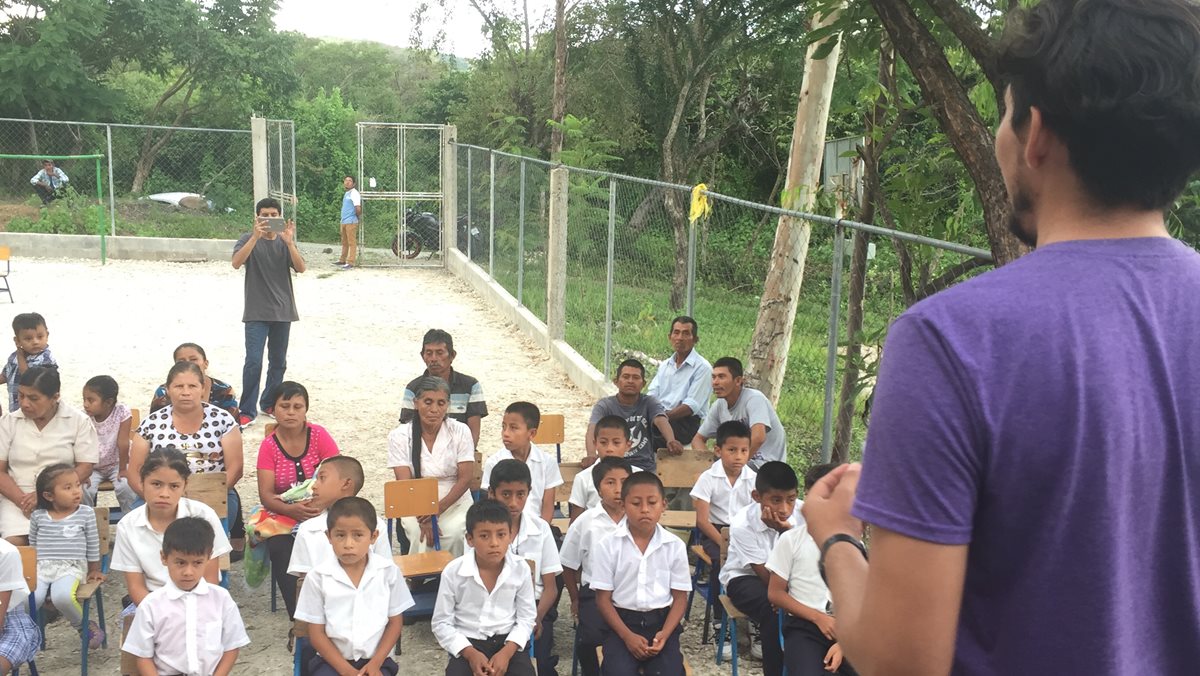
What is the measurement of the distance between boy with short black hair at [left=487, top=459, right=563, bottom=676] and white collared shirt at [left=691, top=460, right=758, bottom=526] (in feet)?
2.99

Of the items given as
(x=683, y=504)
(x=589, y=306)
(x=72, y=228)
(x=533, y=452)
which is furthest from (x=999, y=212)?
(x=72, y=228)

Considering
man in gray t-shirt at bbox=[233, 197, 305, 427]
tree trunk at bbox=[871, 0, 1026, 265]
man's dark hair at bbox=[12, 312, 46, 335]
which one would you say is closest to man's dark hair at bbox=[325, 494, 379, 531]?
tree trunk at bbox=[871, 0, 1026, 265]

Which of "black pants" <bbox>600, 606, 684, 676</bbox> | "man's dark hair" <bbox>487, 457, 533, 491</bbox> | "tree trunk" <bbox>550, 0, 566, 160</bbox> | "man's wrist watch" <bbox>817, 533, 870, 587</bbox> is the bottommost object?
"black pants" <bbox>600, 606, 684, 676</bbox>

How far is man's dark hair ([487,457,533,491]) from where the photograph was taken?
4910 millimetres

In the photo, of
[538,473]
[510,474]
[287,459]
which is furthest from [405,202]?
[510,474]

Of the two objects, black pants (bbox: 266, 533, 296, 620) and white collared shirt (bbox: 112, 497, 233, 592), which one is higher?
white collared shirt (bbox: 112, 497, 233, 592)

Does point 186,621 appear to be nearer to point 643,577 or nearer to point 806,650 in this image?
point 643,577

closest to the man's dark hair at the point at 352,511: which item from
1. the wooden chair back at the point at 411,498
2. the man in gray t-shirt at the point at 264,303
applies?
the wooden chair back at the point at 411,498

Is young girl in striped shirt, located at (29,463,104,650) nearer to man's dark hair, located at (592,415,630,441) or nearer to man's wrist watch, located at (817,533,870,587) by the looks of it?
man's dark hair, located at (592,415,630,441)

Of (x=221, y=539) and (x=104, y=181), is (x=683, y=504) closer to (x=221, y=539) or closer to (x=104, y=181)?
(x=221, y=539)

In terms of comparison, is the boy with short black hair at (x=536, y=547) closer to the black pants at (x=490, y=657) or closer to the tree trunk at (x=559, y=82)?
the black pants at (x=490, y=657)

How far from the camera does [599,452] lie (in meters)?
5.89

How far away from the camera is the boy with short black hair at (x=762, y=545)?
4664mm

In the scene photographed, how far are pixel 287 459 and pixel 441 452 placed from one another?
78 cm
